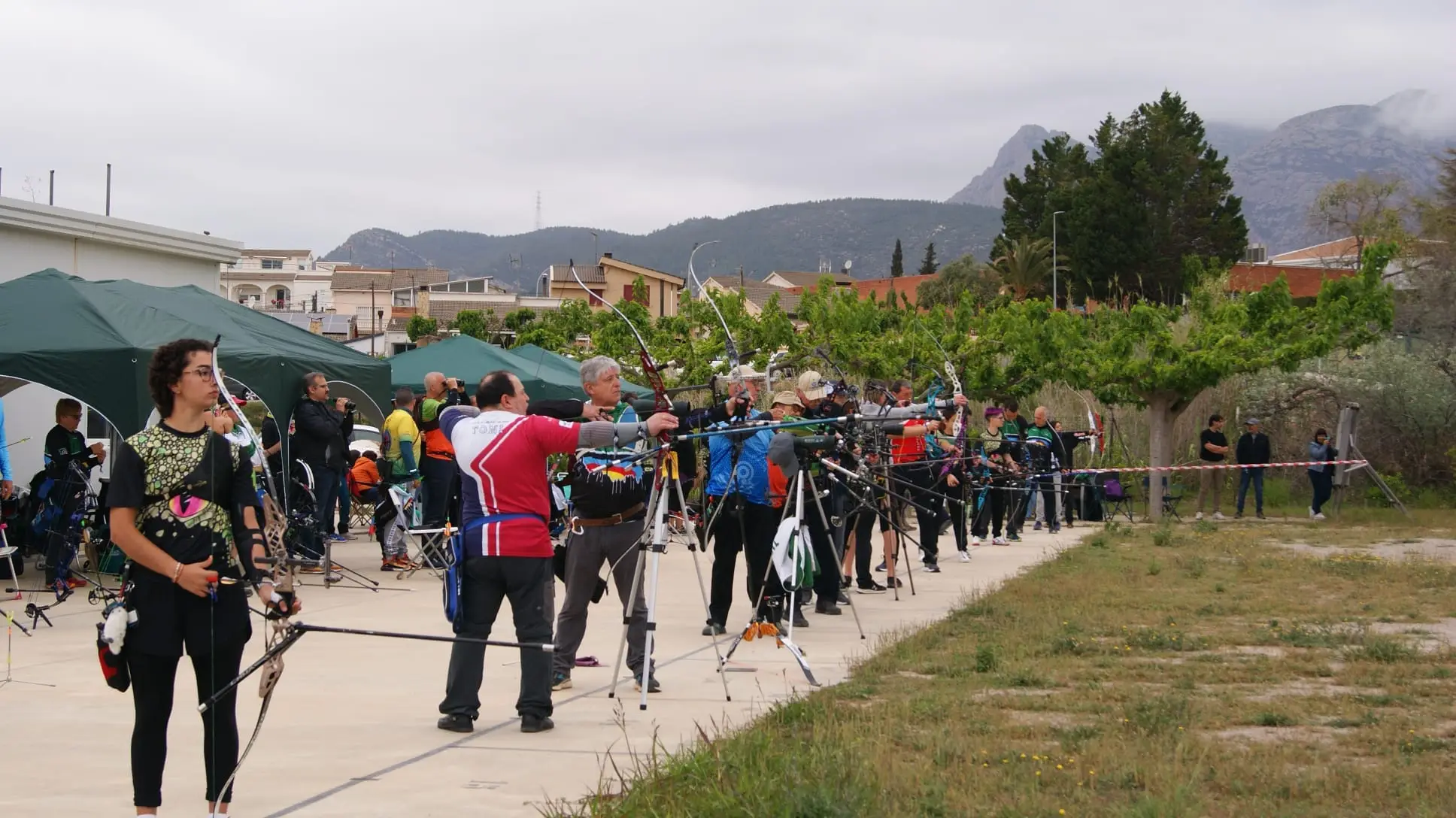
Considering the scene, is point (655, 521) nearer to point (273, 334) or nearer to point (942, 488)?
point (273, 334)

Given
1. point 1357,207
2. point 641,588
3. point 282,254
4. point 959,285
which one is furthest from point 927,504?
point 282,254

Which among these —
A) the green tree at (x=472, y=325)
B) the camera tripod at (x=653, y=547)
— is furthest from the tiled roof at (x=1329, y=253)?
the camera tripod at (x=653, y=547)

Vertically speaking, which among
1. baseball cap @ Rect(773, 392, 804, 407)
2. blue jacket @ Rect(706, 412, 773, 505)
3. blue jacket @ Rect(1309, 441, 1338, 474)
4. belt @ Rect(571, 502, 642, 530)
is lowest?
blue jacket @ Rect(1309, 441, 1338, 474)

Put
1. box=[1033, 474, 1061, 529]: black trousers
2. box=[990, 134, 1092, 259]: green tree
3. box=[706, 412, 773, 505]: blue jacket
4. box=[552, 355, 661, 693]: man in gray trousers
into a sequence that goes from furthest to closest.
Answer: box=[990, 134, 1092, 259]: green tree
box=[1033, 474, 1061, 529]: black trousers
box=[706, 412, 773, 505]: blue jacket
box=[552, 355, 661, 693]: man in gray trousers

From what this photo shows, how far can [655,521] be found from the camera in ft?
27.5

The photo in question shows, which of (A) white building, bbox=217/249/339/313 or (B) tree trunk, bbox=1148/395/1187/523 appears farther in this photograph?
(A) white building, bbox=217/249/339/313

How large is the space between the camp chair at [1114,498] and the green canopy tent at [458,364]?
1013 centimetres

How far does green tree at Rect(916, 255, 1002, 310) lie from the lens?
76812 millimetres

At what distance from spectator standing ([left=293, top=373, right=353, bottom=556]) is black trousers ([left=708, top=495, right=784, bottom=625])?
5522mm

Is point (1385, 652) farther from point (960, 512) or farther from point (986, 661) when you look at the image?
point (960, 512)

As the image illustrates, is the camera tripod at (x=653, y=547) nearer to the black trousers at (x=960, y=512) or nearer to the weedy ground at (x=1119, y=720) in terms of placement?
the weedy ground at (x=1119, y=720)

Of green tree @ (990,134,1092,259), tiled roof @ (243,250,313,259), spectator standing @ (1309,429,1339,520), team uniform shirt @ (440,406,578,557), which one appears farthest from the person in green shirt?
tiled roof @ (243,250,313,259)

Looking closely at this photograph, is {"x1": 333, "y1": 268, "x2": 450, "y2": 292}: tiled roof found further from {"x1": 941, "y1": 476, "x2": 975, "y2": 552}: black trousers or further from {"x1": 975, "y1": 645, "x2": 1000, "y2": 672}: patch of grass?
{"x1": 975, "y1": 645, "x2": 1000, "y2": 672}: patch of grass

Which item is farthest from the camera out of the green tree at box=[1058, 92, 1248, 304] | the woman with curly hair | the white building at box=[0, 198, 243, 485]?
the green tree at box=[1058, 92, 1248, 304]
